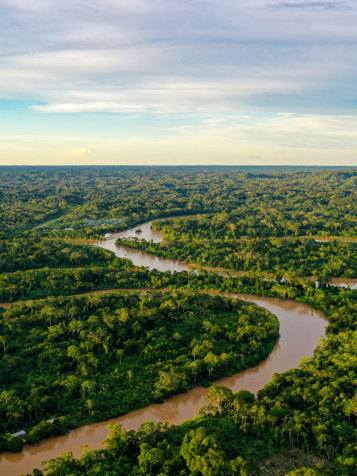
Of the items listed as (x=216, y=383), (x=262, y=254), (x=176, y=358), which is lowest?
(x=216, y=383)

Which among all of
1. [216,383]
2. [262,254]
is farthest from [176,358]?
[262,254]

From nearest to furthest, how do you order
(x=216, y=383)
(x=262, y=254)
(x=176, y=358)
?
(x=216, y=383) → (x=176, y=358) → (x=262, y=254)

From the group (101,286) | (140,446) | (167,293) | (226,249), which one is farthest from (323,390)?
(226,249)

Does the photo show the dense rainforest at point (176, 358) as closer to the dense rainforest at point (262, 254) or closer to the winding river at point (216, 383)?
the dense rainforest at point (262, 254)

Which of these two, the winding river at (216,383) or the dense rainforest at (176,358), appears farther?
the winding river at (216,383)

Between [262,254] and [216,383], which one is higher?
[262,254]

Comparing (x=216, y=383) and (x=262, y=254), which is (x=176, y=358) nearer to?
(x=216, y=383)

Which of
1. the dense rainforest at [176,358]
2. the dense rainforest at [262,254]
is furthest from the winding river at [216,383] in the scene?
the dense rainforest at [262,254]

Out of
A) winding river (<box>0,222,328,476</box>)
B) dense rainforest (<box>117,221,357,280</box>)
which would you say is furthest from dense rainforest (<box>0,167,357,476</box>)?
winding river (<box>0,222,328,476</box>)
